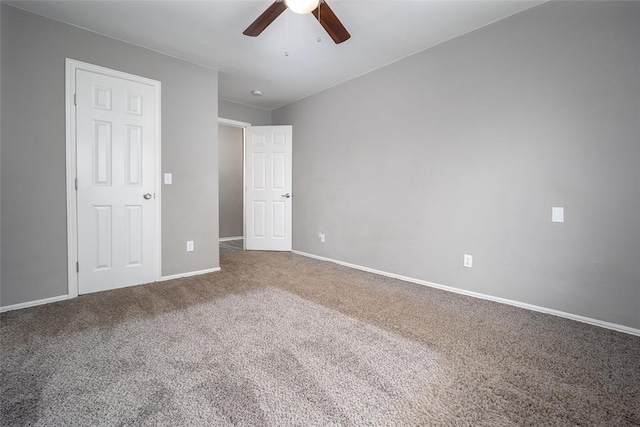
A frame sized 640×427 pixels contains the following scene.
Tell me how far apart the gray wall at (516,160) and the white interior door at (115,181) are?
8.10 ft

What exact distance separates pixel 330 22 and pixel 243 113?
3.13 m

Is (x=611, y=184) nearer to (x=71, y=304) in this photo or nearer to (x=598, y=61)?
(x=598, y=61)

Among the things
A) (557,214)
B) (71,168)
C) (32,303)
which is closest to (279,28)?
(71,168)

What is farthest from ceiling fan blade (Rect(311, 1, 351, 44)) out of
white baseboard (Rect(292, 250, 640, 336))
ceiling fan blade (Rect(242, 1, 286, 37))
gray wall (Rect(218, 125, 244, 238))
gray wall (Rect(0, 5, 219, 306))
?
gray wall (Rect(218, 125, 244, 238))

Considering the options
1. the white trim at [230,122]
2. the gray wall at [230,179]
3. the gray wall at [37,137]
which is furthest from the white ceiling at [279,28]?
the gray wall at [230,179]

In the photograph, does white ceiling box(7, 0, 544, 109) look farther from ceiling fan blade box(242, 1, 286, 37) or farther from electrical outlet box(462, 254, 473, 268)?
electrical outlet box(462, 254, 473, 268)

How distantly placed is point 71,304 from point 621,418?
3.62 m

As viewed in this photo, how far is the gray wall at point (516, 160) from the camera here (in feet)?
6.47

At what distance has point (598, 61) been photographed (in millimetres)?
2025

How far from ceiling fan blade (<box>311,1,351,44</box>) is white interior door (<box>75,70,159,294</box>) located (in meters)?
2.03

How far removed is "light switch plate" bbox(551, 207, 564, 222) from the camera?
2.19 metres

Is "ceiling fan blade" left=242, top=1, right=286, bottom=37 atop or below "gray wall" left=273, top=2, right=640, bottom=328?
atop

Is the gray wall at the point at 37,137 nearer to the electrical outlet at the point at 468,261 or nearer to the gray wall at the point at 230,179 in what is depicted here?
the gray wall at the point at 230,179

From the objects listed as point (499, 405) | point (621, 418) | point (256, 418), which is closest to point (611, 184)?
point (621, 418)
